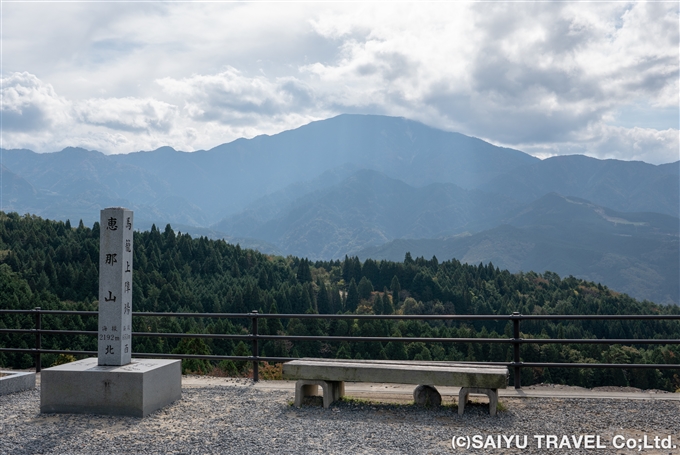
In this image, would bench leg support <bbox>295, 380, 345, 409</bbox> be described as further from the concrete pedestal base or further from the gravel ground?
the concrete pedestal base

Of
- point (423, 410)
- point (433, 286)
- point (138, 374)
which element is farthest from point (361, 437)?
point (433, 286)

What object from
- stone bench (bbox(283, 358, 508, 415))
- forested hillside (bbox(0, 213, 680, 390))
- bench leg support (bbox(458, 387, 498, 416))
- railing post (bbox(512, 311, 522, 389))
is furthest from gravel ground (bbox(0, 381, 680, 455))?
forested hillside (bbox(0, 213, 680, 390))

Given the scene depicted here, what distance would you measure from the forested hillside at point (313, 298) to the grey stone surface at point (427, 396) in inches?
1692

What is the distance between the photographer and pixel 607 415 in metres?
7.11

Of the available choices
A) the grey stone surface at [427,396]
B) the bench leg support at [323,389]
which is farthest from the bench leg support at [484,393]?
the bench leg support at [323,389]

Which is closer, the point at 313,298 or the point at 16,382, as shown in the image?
the point at 16,382

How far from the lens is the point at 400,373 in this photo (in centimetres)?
716

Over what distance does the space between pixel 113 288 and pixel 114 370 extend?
1.10m

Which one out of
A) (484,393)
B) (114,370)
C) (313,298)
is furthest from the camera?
(313,298)

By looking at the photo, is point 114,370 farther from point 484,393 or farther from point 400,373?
point 484,393

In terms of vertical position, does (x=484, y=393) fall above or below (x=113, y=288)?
below

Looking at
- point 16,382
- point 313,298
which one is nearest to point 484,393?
point 16,382

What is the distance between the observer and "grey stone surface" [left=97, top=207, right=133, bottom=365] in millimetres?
7680

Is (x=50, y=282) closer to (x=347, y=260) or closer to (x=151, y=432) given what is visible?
(x=347, y=260)
